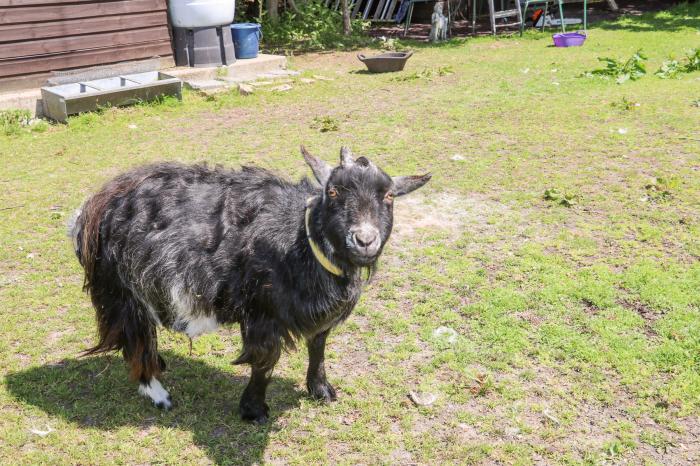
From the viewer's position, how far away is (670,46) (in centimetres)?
1456

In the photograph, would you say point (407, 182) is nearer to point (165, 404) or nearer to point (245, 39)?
point (165, 404)

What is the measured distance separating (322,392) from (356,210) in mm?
1432

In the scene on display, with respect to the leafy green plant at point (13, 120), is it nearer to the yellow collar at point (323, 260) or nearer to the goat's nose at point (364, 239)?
the yellow collar at point (323, 260)

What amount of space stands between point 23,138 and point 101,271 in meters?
6.76

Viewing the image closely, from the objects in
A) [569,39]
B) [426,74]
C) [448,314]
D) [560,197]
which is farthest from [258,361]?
[569,39]

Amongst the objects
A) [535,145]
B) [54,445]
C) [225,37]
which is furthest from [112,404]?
[225,37]

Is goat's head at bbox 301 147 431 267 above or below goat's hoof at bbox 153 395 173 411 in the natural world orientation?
above

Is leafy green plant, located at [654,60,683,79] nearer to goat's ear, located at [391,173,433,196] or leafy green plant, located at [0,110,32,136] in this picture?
goat's ear, located at [391,173,433,196]

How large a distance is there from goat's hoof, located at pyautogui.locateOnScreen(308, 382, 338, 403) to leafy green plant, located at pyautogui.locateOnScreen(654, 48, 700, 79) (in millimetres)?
10275

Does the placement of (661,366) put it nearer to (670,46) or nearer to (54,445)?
(54,445)

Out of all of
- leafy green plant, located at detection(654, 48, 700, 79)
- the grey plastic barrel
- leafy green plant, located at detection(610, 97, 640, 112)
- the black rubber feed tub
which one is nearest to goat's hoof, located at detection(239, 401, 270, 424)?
leafy green plant, located at detection(610, 97, 640, 112)

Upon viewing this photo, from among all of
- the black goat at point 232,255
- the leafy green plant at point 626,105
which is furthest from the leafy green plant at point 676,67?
the black goat at point 232,255

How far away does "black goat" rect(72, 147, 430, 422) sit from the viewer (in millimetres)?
3375

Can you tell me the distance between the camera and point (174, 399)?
162 inches
